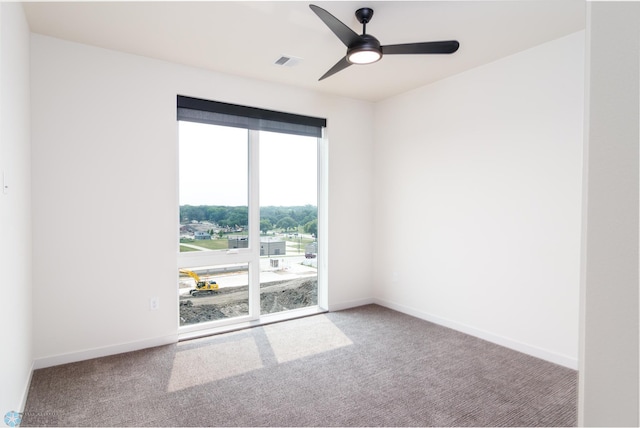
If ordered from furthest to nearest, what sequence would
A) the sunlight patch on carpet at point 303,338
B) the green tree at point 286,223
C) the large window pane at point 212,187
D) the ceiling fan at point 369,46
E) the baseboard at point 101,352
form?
the green tree at point 286,223, the large window pane at point 212,187, the sunlight patch on carpet at point 303,338, the baseboard at point 101,352, the ceiling fan at point 369,46

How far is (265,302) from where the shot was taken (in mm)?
4082

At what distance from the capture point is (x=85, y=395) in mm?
2412

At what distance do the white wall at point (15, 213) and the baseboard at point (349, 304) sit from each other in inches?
113

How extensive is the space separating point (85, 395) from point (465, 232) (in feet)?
11.3

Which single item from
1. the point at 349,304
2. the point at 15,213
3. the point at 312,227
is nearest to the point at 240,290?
the point at 312,227

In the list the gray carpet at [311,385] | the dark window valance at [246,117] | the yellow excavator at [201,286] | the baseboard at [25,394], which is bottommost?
the gray carpet at [311,385]

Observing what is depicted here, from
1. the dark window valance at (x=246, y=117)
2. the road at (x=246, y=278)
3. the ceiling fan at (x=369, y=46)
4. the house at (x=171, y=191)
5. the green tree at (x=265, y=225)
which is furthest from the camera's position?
the green tree at (x=265, y=225)

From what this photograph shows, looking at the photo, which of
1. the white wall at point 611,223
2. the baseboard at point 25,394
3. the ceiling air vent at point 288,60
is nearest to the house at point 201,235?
the baseboard at point 25,394

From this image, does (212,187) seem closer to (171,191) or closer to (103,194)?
(171,191)

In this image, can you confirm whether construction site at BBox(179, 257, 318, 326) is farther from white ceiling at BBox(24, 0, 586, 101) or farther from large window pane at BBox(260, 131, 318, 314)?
white ceiling at BBox(24, 0, 586, 101)

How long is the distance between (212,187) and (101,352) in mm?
1763

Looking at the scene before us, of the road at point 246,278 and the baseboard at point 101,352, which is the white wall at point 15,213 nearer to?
the baseboard at point 101,352

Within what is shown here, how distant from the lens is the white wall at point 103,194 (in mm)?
2828

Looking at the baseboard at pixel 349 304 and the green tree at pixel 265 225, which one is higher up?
the green tree at pixel 265 225
